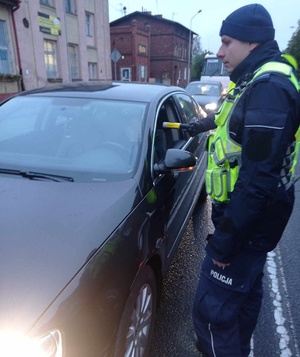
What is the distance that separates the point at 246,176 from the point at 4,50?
14.5 m

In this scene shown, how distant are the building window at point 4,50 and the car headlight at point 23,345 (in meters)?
14.3

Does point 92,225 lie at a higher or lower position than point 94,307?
higher

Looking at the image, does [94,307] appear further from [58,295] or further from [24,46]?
[24,46]

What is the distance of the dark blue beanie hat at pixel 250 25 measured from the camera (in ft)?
5.04

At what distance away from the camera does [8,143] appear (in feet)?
7.47

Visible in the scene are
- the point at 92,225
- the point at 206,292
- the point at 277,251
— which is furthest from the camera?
the point at 277,251

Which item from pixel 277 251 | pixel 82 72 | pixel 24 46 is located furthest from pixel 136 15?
pixel 277 251

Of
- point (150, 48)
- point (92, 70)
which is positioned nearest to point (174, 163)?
point (92, 70)

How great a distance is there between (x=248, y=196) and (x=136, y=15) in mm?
37764

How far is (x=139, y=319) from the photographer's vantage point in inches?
68.0

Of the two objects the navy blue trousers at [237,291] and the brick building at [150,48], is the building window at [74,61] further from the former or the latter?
the navy blue trousers at [237,291]

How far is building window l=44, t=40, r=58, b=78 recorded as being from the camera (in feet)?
52.6

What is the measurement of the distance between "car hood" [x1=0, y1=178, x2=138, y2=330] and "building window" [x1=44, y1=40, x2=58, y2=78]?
16067 mm

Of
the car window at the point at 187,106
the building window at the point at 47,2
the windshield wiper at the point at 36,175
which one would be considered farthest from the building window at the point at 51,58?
the windshield wiper at the point at 36,175
